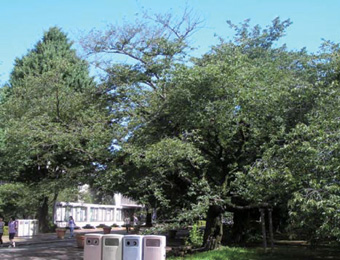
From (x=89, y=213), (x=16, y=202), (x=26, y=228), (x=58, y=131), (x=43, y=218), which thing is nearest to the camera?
(x=58, y=131)

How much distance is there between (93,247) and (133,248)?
1.11m

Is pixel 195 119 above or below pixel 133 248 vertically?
above

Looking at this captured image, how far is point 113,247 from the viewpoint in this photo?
10148 mm

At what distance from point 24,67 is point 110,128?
20.3m

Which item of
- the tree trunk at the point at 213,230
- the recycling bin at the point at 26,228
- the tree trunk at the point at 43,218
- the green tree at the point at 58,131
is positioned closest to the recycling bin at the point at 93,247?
the green tree at the point at 58,131

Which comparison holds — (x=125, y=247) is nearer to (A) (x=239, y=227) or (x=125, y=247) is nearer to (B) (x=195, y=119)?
(B) (x=195, y=119)

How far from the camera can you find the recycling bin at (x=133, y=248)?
993 centimetres

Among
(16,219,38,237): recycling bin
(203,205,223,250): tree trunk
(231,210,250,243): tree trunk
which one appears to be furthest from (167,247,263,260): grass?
(16,219,38,237): recycling bin

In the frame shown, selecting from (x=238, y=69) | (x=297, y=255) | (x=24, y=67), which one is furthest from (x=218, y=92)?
(x=24, y=67)

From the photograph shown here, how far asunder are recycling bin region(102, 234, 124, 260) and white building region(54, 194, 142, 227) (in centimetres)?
2557

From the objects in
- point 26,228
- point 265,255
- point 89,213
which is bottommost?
point 265,255

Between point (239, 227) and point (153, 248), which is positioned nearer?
point (153, 248)

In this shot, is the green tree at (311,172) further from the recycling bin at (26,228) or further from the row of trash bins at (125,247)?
the recycling bin at (26,228)

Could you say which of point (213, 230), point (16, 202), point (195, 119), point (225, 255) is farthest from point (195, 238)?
point (16, 202)
